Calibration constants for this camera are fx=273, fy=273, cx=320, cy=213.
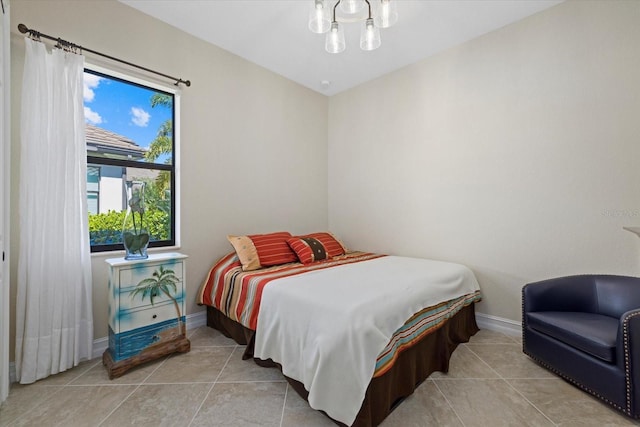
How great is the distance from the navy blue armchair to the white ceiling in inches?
95.5

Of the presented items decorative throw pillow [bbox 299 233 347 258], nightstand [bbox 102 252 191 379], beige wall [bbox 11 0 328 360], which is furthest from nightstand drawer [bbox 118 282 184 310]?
decorative throw pillow [bbox 299 233 347 258]

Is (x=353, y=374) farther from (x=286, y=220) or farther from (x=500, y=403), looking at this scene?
(x=286, y=220)

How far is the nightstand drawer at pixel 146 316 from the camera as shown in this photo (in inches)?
78.4

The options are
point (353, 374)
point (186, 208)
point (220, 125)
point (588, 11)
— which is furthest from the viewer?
point (220, 125)

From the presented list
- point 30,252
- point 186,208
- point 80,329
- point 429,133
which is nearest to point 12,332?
point 80,329

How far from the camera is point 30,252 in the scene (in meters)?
1.85

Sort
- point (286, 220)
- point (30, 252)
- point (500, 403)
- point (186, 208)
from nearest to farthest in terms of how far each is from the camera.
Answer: point (500, 403)
point (30, 252)
point (186, 208)
point (286, 220)

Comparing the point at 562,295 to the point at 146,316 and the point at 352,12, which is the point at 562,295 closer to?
the point at 352,12

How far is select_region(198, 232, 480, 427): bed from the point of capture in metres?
1.41

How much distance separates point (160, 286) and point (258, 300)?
816 millimetres

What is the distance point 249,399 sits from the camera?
5.67ft

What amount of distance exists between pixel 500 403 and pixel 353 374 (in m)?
1.06

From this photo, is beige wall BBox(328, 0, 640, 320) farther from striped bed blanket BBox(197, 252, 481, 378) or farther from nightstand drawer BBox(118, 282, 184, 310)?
nightstand drawer BBox(118, 282, 184, 310)

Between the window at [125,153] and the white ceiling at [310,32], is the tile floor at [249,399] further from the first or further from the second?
the white ceiling at [310,32]
